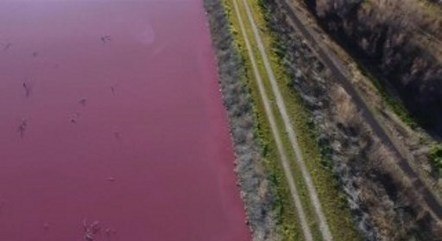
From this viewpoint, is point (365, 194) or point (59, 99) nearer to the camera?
point (365, 194)

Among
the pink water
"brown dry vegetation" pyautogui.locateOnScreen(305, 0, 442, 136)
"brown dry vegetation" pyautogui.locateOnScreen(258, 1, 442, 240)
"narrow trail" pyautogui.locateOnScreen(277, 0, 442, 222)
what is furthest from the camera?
"brown dry vegetation" pyautogui.locateOnScreen(305, 0, 442, 136)

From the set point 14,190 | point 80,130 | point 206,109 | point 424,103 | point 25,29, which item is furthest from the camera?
point 25,29

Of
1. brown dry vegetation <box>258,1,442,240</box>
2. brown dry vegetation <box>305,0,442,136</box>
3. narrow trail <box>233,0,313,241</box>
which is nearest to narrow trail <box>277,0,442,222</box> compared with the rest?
brown dry vegetation <box>258,1,442,240</box>

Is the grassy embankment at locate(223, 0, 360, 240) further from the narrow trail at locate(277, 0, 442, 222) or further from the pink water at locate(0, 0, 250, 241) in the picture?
the narrow trail at locate(277, 0, 442, 222)

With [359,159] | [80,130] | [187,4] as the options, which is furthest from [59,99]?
[359,159]

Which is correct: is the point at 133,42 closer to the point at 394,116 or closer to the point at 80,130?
the point at 80,130

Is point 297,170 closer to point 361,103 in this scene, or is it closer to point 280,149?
point 280,149

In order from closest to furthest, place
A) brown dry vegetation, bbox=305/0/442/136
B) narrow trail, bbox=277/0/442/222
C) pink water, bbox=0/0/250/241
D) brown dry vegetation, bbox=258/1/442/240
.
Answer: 1. pink water, bbox=0/0/250/241
2. brown dry vegetation, bbox=258/1/442/240
3. narrow trail, bbox=277/0/442/222
4. brown dry vegetation, bbox=305/0/442/136
